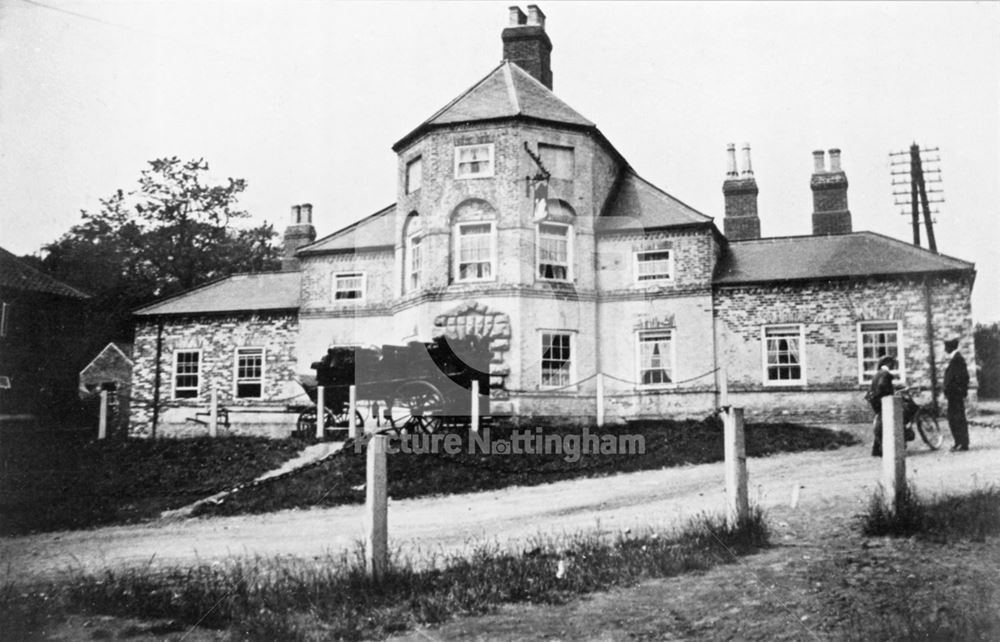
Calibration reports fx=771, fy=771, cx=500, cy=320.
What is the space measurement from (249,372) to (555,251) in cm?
995

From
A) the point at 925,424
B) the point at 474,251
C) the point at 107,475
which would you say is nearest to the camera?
the point at 925,424

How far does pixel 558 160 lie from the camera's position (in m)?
19.0

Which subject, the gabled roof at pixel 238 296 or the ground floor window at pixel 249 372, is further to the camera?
the gabled roof at pixel 238 296

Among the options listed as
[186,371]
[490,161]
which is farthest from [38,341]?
[490,161]

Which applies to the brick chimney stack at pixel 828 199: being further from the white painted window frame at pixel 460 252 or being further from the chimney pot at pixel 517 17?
the white painted window frame at pixel 460 252

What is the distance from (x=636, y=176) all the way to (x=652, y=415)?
21.8 ft

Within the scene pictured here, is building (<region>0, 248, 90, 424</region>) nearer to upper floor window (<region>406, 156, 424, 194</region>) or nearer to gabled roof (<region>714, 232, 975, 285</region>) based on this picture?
upper floor window (<region>406, 156, 424, 194</region>)

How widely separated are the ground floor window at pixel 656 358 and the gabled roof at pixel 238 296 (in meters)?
10.00

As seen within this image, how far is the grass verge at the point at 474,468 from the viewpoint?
10.4 meters

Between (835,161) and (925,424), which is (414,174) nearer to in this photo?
(835,161)

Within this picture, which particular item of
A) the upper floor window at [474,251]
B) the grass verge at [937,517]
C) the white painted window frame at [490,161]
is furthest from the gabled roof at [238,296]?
the grass verge at [937,517]

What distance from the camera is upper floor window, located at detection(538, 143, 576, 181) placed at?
18875mm

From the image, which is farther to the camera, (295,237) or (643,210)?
(295,237)

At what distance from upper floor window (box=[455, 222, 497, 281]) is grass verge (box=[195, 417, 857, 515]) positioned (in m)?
5.93
